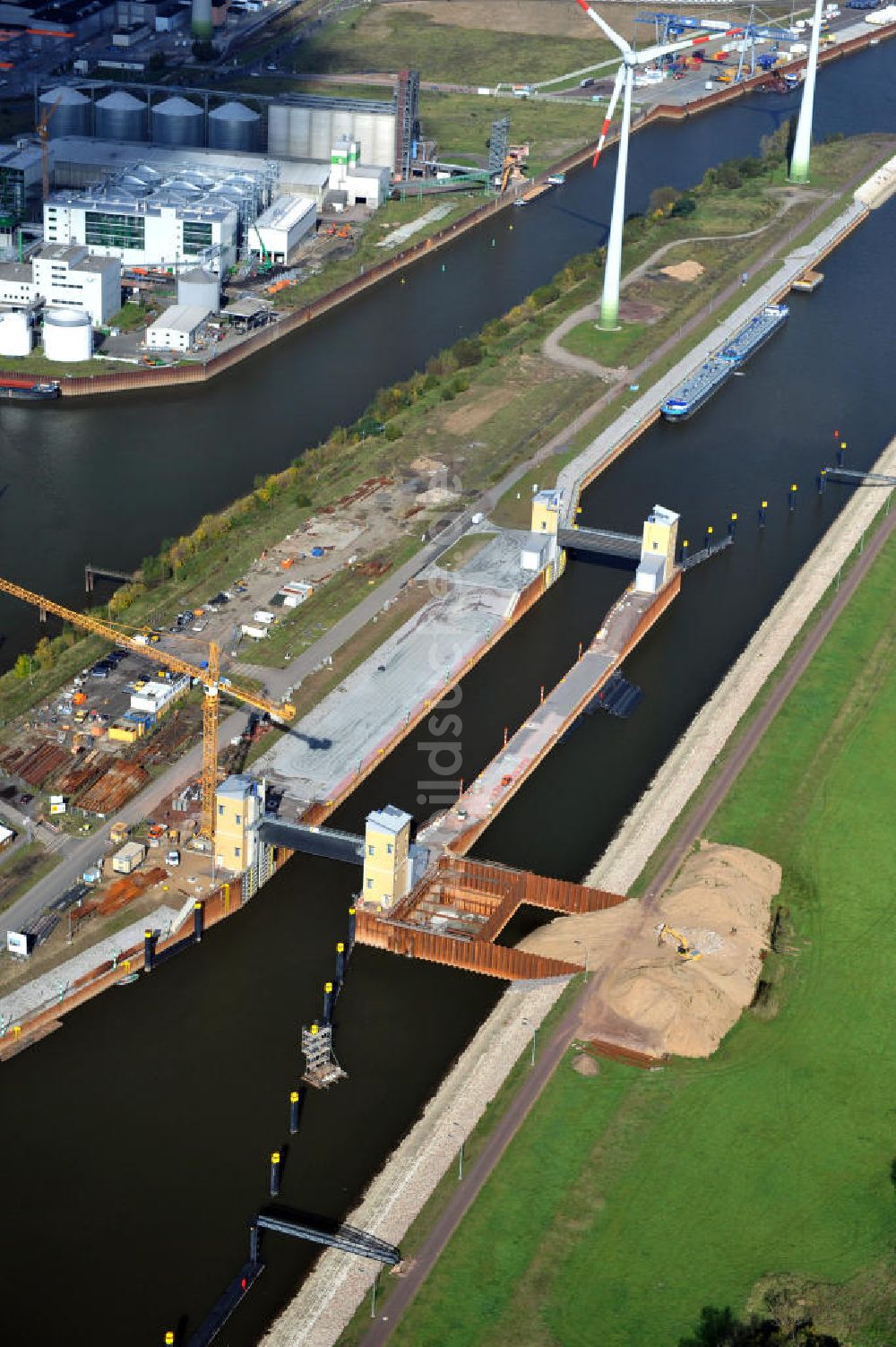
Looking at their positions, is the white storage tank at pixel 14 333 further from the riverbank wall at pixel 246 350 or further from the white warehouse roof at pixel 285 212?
the white warehouse roof at pixel 285 212

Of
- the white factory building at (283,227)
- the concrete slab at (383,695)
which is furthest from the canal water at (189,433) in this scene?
the concrete slab at (383,695)

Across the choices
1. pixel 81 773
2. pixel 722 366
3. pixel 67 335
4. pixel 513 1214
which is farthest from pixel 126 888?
pixel 722 366

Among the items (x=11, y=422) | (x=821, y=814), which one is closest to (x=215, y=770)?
(x=821, y=814)

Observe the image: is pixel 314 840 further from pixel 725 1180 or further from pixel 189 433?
pixel 189 433

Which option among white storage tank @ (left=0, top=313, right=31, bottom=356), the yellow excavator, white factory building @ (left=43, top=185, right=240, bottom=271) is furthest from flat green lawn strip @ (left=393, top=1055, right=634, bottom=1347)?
white factory building @ (left=43, top=185, right=240, bottom=271)

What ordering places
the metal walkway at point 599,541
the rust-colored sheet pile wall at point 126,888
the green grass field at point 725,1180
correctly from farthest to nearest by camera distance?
the metal walkway at point 599,541, the rust-colored sheet pile wall at point 126,888, the green grass field at point 725,1180
